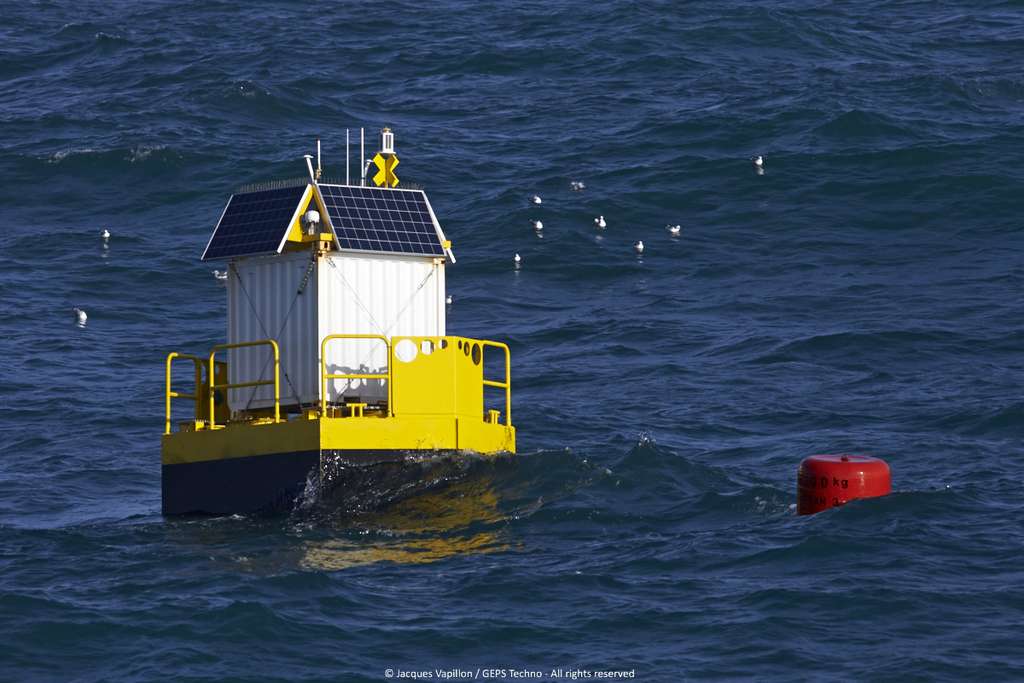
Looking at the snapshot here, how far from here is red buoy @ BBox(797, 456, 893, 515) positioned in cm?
2883

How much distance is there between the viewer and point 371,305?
32.2 meters

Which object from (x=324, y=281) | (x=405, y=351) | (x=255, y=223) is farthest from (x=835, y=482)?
(x=255, y=223)

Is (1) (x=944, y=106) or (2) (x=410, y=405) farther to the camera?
(1) (x=944, y=106)

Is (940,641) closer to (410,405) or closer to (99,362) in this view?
(410,405)

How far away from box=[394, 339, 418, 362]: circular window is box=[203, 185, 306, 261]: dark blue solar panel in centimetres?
252

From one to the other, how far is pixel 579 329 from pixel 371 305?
13956mm

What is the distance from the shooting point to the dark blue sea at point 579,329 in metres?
24.6

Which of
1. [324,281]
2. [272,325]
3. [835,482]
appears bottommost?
[835,482]

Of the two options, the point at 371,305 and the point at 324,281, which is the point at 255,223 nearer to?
the point at 324,281

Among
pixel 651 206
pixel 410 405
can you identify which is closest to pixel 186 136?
pixel 651 206

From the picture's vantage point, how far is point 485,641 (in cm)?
2406

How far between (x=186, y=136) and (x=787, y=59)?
21.1 meters

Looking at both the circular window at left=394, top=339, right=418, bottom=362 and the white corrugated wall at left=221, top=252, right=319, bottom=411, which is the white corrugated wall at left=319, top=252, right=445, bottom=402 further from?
the circular window at left=394, top=339, right=418, bottom=362

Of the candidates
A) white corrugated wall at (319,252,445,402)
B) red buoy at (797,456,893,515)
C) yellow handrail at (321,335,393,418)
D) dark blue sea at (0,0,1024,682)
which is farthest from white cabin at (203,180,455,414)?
red buoy at (797,456,893,515)
